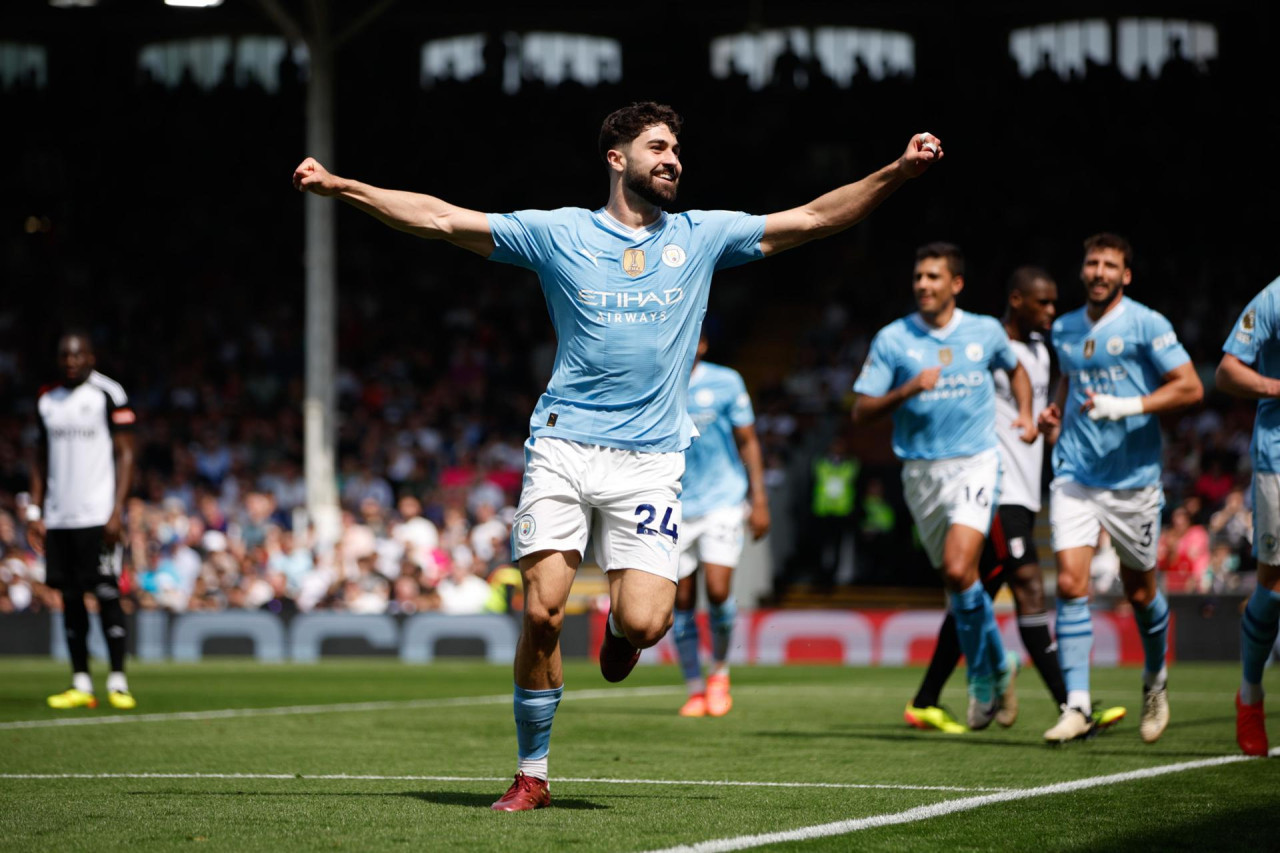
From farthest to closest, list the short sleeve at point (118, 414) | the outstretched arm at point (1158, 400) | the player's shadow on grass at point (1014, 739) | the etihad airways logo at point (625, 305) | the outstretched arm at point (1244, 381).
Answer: the short sleeve at point (118, 414), the outstretched arm at point (1158, 400), the player's shadow on grass at point (1014, 739), the outstretched arm at point (1244, 381), the etihad airways logo at point (625, 305)

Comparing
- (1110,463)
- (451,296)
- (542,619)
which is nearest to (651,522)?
(542,619)

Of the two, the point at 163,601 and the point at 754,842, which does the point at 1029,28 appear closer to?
the point at 163,601

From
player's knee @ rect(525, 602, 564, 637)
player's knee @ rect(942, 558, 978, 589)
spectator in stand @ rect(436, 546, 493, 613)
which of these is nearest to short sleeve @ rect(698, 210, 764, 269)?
player's knee @ rect(525, 602, 564, 637)

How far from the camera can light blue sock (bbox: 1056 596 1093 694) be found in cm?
797

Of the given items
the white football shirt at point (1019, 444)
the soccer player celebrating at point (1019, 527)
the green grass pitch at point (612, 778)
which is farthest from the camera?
the white football shirt at point (1019, 444)

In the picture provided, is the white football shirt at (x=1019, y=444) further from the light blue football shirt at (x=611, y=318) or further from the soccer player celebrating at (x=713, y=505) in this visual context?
the light blue football shirt at (x=611, y=318)

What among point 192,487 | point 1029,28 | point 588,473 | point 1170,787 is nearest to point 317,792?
point 588,473

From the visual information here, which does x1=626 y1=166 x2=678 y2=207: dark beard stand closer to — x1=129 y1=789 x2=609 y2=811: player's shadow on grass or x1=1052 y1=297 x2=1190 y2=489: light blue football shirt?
x1=129 y1=789 x2=609 y2=811: player's shadow on grass

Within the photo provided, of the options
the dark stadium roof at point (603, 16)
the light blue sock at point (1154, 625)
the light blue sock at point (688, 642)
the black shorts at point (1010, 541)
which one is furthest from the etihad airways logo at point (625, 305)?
the dark stadium roof at point (603, 16)

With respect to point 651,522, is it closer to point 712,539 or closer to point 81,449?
point 712,539

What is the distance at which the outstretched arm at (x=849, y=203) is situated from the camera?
19.1ft

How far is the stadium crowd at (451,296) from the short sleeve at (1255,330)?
1079 centimetres

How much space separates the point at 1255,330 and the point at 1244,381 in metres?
0.28

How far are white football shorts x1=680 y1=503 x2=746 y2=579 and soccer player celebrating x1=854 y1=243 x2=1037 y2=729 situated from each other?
6.73 feet
